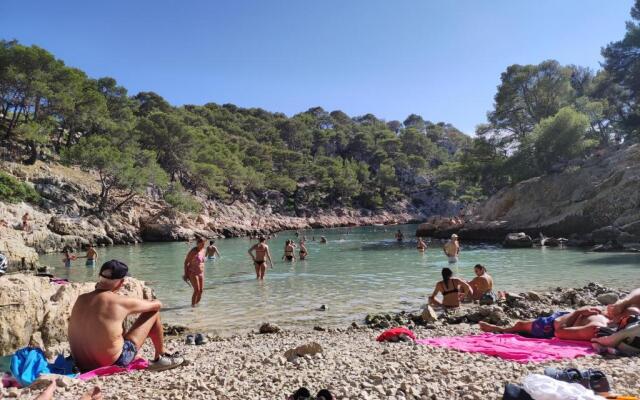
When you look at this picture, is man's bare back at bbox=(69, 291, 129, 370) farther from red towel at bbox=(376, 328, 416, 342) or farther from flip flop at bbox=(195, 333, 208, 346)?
red towel at bbox=(376, 328, 416, 342)

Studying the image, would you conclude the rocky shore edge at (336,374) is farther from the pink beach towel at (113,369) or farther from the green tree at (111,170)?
the green tree at (111,170)

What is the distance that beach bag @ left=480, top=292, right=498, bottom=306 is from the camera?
397 inches

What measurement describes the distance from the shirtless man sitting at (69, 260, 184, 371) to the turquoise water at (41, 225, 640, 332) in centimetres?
372

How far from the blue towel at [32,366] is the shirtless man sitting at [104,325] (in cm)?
13

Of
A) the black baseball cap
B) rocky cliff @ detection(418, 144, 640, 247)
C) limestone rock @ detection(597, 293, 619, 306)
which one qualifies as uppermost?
rocky cliff @ detection(418, 144, 640, 247)

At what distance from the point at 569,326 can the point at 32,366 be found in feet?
21.3

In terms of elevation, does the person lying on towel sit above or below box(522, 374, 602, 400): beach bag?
below

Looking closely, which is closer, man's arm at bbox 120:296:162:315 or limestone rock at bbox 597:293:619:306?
man's arm at bbox 120:296:162:315

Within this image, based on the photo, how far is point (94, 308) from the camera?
14.9 ft

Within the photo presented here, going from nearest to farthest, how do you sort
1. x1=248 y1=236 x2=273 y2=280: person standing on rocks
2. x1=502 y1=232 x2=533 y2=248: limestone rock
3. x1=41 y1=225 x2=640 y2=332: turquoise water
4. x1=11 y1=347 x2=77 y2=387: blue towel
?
1. x1=11 y1=347 x2=77 y2=387: blue towel
2. x1=41 y1=225 x2=640 y2=332: turquoise water
3. x1=248 y1=236 x2=273 y2=280: person standing on rocks
4. x1=502 y1=232 x2=533 y2=248: limestone rock

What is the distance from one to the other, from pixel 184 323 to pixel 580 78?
49611 mm

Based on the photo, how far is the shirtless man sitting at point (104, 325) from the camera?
14.9 ft

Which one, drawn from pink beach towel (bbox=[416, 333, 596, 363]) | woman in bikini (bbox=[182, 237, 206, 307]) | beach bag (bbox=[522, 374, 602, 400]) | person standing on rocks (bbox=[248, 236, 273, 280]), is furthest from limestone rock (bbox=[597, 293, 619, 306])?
person standing on rocks (bbox=[248, 236, 273, 280])

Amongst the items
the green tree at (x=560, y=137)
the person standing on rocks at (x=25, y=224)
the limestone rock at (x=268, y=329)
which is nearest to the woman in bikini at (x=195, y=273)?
the limestone rock at (x=268, y=329)
